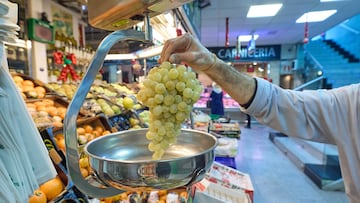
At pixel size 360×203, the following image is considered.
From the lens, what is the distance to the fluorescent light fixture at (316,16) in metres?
5.46

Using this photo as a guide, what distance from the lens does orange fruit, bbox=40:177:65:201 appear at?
105 centimetres

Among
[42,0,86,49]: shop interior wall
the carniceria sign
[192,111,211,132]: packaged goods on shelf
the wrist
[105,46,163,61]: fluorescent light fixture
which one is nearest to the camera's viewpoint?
the wrist

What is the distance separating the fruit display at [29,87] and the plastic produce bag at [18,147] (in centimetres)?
128

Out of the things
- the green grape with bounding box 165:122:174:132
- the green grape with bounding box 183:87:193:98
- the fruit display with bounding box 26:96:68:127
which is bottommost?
the fruit display with bounding box 26:96:68:127

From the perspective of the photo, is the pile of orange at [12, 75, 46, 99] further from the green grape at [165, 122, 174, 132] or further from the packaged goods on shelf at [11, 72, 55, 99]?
the green grape at [165, 122, 174, 132]

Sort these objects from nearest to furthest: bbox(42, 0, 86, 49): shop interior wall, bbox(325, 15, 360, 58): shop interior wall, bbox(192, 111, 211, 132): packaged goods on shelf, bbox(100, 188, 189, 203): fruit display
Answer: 1. bbox(100, 188, 189, 203): fruit display
2. bbox(192, 111, 211, 132): packaged goods on shelf
3. bbox(42, 0, 86, 49): shop interior wall
4. bbox(325, 15, 360, 58): shop interior wall

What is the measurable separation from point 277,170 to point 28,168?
4.07 m

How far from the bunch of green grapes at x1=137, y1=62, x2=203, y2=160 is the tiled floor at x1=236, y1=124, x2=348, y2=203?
2.78 m

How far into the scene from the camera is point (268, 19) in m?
5.84

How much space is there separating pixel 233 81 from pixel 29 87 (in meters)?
1.79

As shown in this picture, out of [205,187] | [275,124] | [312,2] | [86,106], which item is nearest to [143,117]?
[86,106]

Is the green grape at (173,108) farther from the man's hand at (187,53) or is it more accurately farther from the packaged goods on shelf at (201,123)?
the packaged goods on shelf at (201,123)

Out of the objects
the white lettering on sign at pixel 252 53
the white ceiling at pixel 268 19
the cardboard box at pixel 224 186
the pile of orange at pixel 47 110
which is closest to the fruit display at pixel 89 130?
the pile of orange at pixel 47 110

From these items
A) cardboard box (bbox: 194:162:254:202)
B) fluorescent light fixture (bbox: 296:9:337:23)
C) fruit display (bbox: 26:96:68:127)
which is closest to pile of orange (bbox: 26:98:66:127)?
fruit display (bbox: 26:96:68:127)
